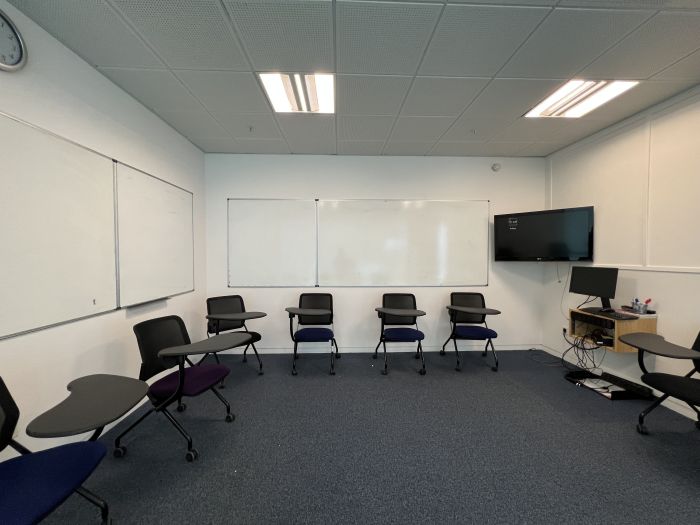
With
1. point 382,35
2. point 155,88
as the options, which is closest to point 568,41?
point 382,35

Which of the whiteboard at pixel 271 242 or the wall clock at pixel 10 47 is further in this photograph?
the whiteboard at pixel 271 242

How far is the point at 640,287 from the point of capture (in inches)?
109

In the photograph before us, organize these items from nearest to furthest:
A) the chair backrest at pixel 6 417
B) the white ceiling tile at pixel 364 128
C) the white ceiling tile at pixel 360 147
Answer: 1. the chair backrest at pixel 6 417
2. the white ceiling tile at pixel 364 128
3. the white ceiling tile at pixel 360 147

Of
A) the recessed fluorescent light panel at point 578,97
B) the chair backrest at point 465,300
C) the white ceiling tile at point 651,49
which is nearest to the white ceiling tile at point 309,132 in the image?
the recessed fluorescent light panel at point 578,97

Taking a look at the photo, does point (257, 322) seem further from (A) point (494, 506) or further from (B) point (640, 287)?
(B) point (640, 287)

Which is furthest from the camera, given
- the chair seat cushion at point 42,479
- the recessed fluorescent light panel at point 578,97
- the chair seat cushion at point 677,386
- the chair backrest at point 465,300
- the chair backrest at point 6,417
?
the chair backrest at point 465,300

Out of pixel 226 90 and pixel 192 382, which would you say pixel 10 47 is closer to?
pixel 226 90

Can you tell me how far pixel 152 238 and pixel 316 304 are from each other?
2.08 metres

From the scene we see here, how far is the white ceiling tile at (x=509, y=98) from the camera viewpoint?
2.30m

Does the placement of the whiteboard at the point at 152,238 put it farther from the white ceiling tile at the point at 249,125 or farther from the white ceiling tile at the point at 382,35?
the white ceiling tile at the point at 382,35

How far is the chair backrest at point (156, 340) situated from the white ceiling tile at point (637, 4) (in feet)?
11.8

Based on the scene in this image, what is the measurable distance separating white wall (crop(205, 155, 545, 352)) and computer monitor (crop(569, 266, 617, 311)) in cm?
82

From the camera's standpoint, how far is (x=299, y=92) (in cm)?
247

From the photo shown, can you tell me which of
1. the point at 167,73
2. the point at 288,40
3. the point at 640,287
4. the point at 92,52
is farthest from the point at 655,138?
the point at 92,52
